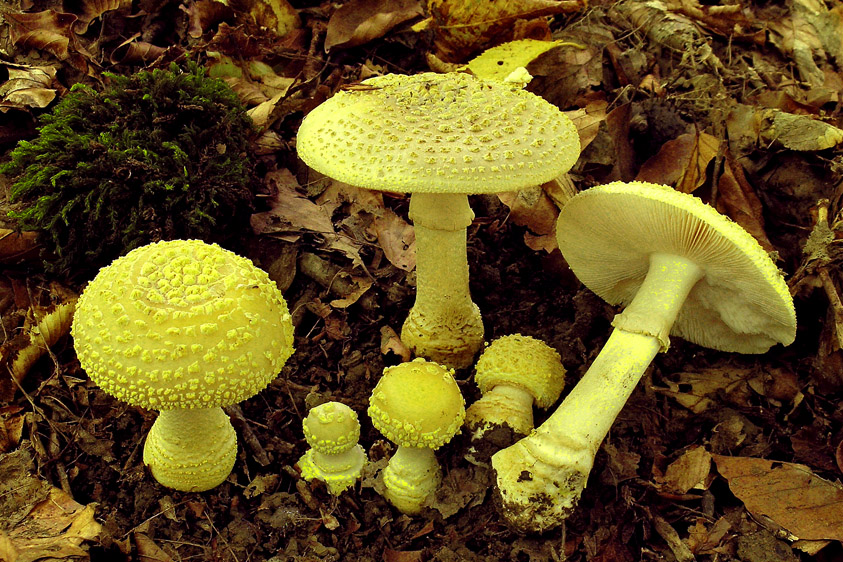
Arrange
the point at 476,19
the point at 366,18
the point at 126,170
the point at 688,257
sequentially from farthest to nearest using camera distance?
1. the point at 366,18
2. the point at 476,19
3. the point at 126,170
4. the point at 688,257

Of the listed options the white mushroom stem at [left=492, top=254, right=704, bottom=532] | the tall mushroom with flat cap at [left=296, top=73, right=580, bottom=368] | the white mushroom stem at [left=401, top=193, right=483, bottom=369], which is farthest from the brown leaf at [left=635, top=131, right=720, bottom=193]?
the white mushroom stem at [left=401, top=193, right=483, bottom=369]

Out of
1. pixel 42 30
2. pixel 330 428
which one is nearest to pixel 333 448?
pixel 330 428

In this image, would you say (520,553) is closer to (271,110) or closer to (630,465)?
(630,465)

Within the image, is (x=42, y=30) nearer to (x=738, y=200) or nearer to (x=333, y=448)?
(x=333, y=448)

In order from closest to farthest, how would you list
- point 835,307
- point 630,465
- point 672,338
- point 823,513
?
1. point 823,513
2. point 630,465
3. point 835,307
4. point 672,338

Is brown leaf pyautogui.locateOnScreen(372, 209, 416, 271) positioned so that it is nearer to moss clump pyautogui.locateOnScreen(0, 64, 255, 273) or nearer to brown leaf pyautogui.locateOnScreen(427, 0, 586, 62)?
moss clump pyautogui.locateOnScreen(0, 64, 255, 273)

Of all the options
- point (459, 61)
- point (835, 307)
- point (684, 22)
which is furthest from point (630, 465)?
point (684, 22)
